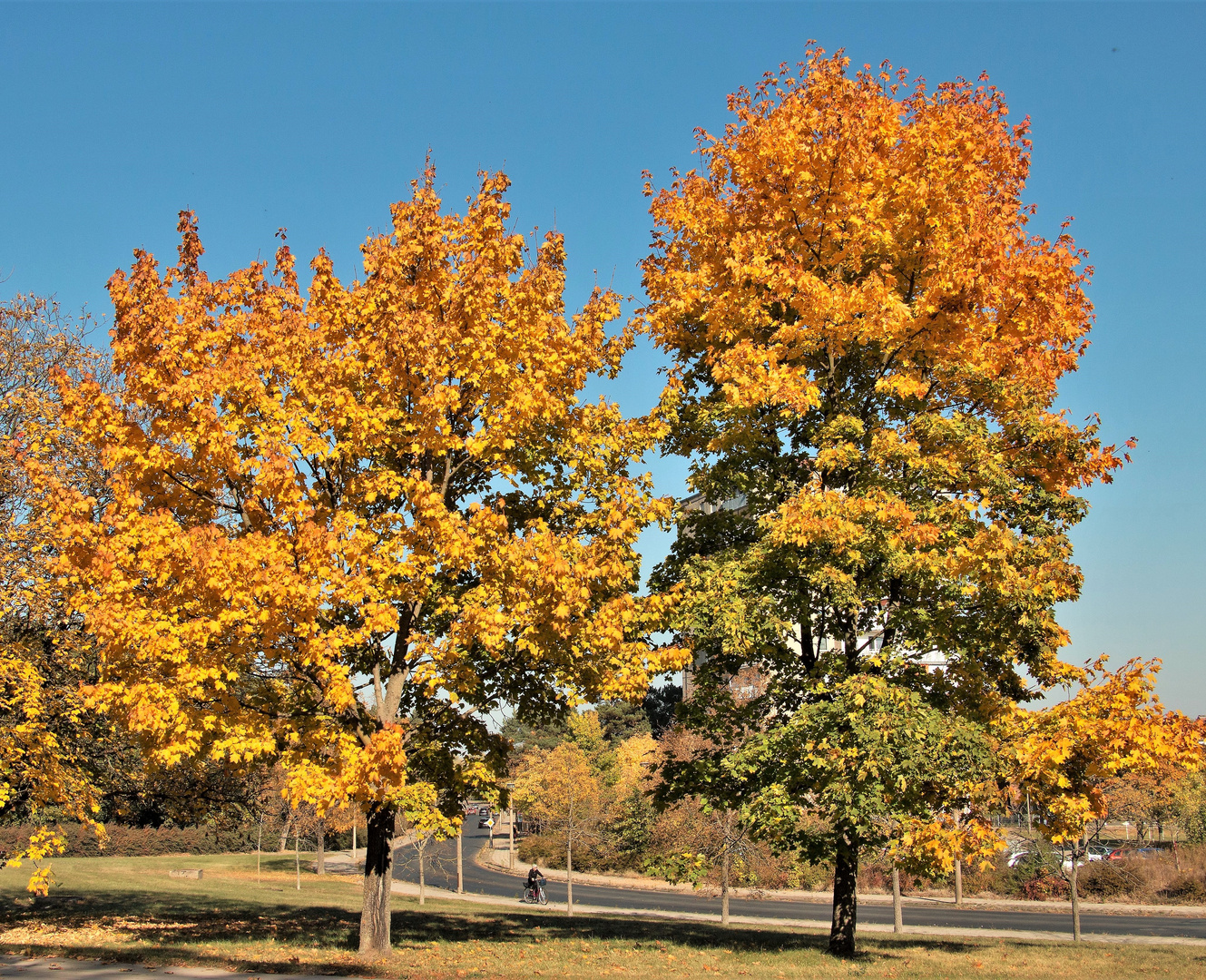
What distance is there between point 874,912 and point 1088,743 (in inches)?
789

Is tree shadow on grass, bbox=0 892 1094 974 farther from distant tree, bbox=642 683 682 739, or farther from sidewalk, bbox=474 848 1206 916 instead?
distant tree, bbox=642 683 682 739

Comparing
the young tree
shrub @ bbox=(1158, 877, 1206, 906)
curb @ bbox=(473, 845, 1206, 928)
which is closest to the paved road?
curb @ bbox=(473, 845, 1206, 928)

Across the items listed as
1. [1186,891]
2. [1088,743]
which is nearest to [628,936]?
[1088,743]

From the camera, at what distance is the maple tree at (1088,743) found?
406 inches

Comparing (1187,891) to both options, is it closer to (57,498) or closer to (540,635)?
(540,635)

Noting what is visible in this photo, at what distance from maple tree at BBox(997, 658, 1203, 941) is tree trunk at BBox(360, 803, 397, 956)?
7.93 meters

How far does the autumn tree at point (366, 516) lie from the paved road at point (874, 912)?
17.5 metres

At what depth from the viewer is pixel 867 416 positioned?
13.4m

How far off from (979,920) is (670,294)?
21250mm

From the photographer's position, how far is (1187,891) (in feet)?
95.7

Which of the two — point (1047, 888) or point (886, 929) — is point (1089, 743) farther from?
point (1047, 888)

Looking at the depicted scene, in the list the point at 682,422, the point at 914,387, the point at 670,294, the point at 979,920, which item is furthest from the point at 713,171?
the point at 979,920

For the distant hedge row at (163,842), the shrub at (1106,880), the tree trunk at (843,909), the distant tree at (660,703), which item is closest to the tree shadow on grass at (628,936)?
the tree trunk at (843,909)

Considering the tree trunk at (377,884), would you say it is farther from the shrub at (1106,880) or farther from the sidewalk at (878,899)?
the shrub at (1106,880)
